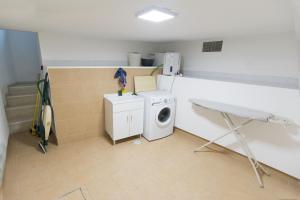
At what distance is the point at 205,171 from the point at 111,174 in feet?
4.15

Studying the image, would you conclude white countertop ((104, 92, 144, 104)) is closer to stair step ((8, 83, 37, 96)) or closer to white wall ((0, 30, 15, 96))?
stair step ((8, 83, 37, 96))

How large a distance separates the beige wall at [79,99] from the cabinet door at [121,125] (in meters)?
0.47

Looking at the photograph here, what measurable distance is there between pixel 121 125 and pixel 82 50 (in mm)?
1647

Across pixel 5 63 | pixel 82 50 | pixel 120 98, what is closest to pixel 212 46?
pixel 120 98

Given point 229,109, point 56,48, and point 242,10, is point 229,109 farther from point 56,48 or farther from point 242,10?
point 56,48

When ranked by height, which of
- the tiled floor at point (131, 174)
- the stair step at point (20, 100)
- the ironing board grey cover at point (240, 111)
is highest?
the ironing board grey cover at point (240, 111)

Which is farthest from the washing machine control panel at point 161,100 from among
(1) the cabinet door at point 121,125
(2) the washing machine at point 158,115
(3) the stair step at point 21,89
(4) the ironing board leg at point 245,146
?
(3) the stair step at point 21,89

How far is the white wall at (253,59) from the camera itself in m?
2.25

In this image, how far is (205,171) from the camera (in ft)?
7.33

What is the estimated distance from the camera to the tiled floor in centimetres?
183

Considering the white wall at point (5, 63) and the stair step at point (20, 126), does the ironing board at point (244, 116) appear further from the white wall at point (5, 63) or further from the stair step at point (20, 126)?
the white wall at point (5, 63)

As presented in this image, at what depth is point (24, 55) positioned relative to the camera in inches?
159

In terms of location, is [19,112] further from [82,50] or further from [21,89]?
[82,50]

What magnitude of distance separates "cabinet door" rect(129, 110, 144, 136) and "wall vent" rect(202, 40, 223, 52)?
1.73 metres
